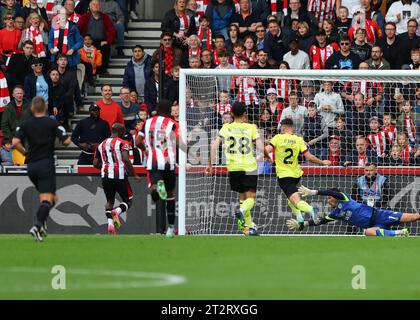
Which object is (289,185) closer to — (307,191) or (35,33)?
(307,191)

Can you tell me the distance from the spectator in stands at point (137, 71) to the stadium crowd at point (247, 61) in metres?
0.03

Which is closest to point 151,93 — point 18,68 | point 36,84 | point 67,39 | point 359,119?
point 36,84

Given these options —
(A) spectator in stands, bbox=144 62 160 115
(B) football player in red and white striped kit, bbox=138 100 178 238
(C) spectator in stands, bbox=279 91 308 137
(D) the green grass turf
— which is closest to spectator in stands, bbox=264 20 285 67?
(A) spectator in stands, bbox=144 62 160 115

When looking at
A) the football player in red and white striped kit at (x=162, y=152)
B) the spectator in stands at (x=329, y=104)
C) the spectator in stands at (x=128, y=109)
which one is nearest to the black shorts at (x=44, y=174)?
the football player in red and white striped kit at (x=162, y=152)

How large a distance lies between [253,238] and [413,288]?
635cm

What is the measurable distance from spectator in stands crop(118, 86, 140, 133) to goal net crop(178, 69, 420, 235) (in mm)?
2791

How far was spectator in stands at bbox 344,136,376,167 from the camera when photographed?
2253 cm

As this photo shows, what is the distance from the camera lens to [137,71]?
26.4 meters

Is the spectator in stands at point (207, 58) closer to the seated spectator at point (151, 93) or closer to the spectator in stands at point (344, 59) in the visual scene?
the seated spectator at point (151, 93)

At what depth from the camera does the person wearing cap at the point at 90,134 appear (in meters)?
24.1

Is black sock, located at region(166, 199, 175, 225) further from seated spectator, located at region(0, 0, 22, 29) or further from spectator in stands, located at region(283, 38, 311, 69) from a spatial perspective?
seated spectator, located at region(0, 0, 22, 29)

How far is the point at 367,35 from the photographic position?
2622 centimetres

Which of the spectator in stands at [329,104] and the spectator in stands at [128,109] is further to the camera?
the spectator in stands at [128,109]
